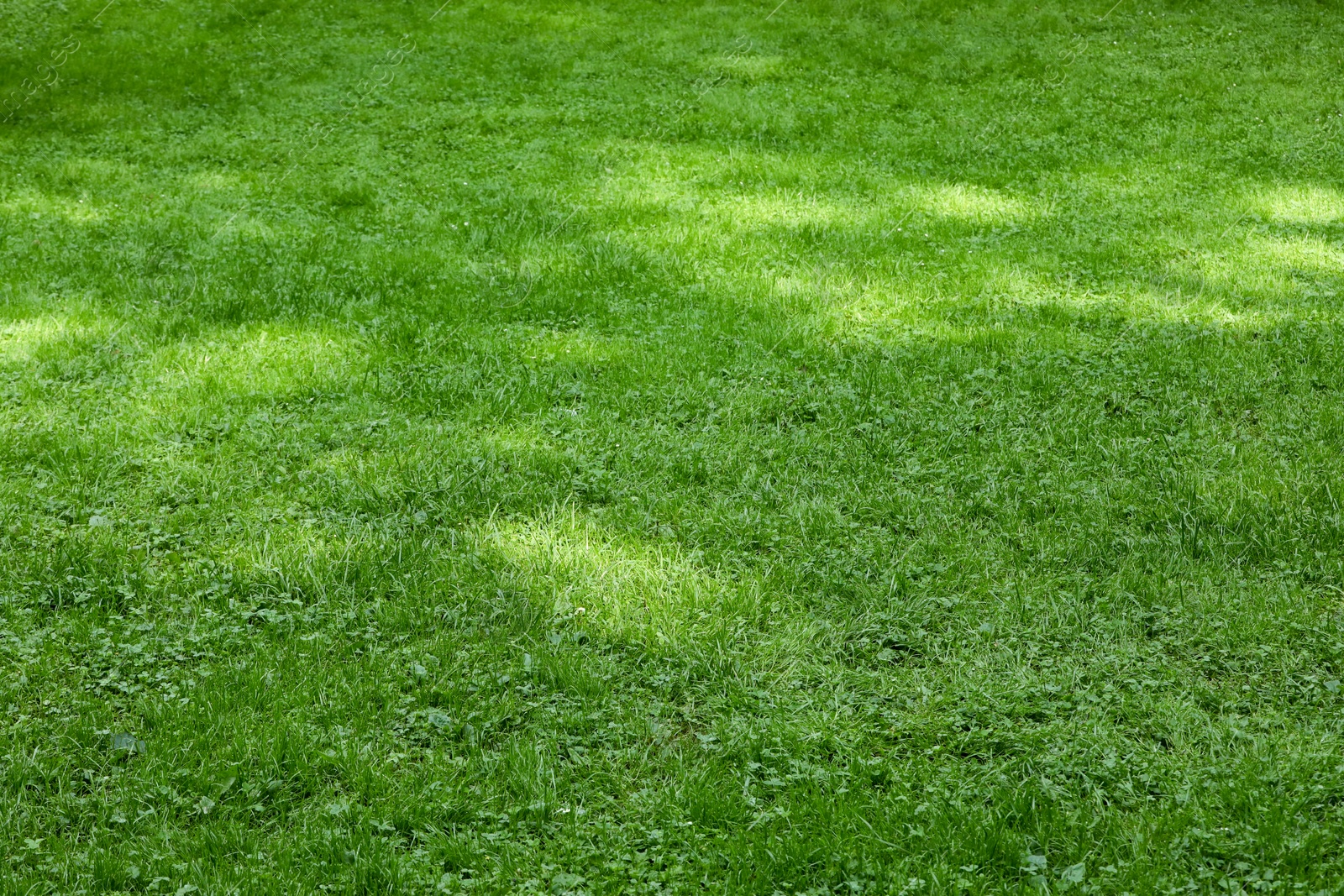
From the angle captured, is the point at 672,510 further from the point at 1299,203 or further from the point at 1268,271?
the point at 1299,203

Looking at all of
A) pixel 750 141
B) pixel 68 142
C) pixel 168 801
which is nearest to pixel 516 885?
pixel 168 801

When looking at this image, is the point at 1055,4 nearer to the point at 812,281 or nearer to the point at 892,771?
the point at 812,281

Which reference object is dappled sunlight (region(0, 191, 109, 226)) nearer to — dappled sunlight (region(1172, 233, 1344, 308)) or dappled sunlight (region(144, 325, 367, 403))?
dappled sunlight (region(144, 325, 367, 403))

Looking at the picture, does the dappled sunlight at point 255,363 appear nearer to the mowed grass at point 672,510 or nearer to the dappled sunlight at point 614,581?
the mowed grass at point 672,510

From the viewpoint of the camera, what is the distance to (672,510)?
560 centimetres

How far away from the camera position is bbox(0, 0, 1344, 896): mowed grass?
12.5 feet

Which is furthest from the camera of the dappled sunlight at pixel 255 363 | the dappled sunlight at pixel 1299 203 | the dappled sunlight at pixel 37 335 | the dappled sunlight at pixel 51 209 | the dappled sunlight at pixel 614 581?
the dappled sunlight at pixel 1299 203

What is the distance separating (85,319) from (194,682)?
4.07m

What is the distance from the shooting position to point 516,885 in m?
3.57

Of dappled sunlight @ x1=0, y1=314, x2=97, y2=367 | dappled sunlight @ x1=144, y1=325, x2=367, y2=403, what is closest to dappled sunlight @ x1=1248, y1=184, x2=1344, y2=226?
dappled sunlight @ x1=144, y1=325, x2=367, y2=403

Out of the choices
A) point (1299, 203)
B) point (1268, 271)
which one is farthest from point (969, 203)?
point (1299, 203)

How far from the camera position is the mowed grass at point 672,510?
150 inches

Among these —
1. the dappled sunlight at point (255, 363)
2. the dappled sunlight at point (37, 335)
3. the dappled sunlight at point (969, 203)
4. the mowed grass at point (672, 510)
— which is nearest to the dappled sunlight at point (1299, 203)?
the mowed grass at point (672, 510)

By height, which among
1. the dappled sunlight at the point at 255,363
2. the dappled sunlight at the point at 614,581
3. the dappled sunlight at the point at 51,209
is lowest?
the dappled sunlight at the point at 614,581
